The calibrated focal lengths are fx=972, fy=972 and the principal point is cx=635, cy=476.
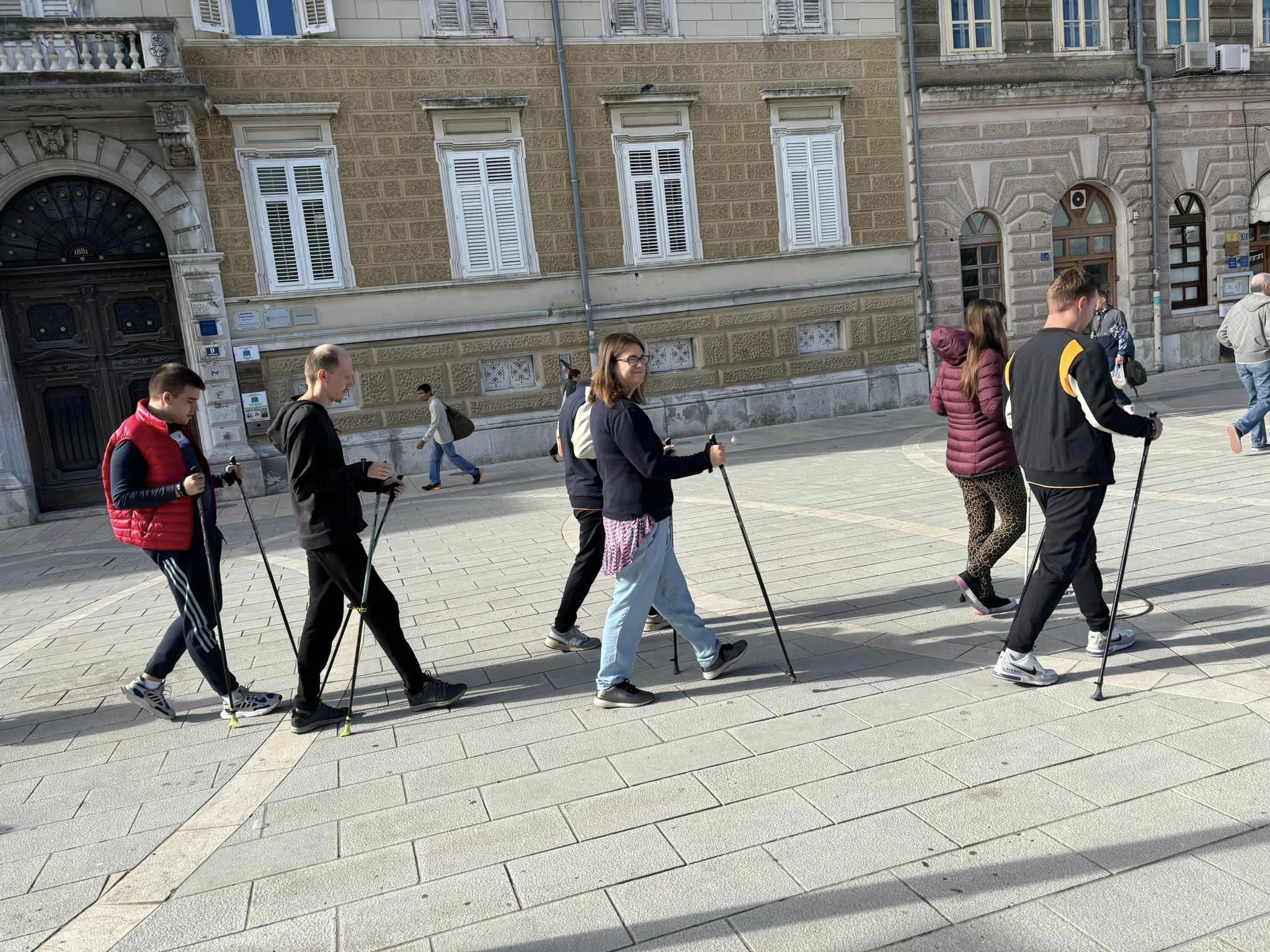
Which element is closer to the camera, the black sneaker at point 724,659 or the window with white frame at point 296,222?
the black sneaker at point 724,659

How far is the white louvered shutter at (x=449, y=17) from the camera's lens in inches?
576

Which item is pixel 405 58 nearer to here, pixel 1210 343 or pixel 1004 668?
pixel 1004 668

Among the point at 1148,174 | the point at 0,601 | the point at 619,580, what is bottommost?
the point at 0,601

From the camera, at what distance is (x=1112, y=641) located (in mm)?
4809

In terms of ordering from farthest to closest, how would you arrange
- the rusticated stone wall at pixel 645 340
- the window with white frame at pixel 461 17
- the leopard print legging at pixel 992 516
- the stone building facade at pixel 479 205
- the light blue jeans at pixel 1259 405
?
1. the rusticated stone wall at pixel 645 340
2. the window with white frame at pixel 461 17
3. the stone building facade at pixel 479 205
4. the light blue jeans at pixel 1259 405
5. the leopard print legging at pixel 992 516

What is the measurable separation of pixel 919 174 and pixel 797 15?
A: 3.39 m

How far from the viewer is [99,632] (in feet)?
23.1

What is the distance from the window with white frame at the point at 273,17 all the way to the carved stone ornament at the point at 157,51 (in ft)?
3.44

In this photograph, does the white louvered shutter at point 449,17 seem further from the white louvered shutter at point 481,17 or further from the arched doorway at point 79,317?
the arched doorway at point 79,317

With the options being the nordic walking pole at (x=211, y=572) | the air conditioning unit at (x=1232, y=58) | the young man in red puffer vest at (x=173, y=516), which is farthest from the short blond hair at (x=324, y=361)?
the air conditioning unit at (x=1232, y=58)

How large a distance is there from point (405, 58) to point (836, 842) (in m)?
14.1

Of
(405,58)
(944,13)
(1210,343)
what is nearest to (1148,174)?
(1210,343)

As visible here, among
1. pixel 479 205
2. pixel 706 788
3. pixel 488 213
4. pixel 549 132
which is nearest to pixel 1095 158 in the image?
pixel 549 132

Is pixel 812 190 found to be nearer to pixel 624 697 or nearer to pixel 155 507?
pixel 624 697
